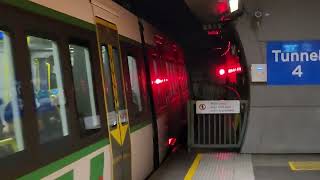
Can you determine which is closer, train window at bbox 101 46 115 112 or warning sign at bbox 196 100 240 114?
train window at bbox 101 46 115 112

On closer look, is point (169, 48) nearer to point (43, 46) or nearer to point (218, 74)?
point (43, 46)

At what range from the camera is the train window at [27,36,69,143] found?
369 cm

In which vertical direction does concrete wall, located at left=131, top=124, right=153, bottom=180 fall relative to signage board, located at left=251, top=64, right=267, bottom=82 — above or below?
below

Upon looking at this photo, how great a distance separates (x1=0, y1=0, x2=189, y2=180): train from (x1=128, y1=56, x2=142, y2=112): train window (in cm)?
1

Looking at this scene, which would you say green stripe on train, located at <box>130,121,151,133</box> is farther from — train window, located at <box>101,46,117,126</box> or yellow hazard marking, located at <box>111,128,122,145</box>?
train window, located at <box>101,46,117,126</box>

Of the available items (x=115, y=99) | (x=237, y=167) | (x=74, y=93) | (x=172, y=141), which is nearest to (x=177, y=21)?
(x=172, y=141)

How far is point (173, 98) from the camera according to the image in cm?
1124

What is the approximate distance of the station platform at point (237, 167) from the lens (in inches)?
289

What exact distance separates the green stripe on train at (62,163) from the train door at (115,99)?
1.58 ft

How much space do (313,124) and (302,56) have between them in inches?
49.2

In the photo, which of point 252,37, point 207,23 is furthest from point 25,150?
point 207,23

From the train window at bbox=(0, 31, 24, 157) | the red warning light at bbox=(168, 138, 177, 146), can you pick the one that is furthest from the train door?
the red warning light at bbox=(168, 138, 177, 146)

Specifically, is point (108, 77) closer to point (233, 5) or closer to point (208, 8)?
point (233, 5)

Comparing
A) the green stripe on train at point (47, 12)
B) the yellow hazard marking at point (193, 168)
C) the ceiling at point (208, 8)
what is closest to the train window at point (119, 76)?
the green stripe on train at point (47, 12)
